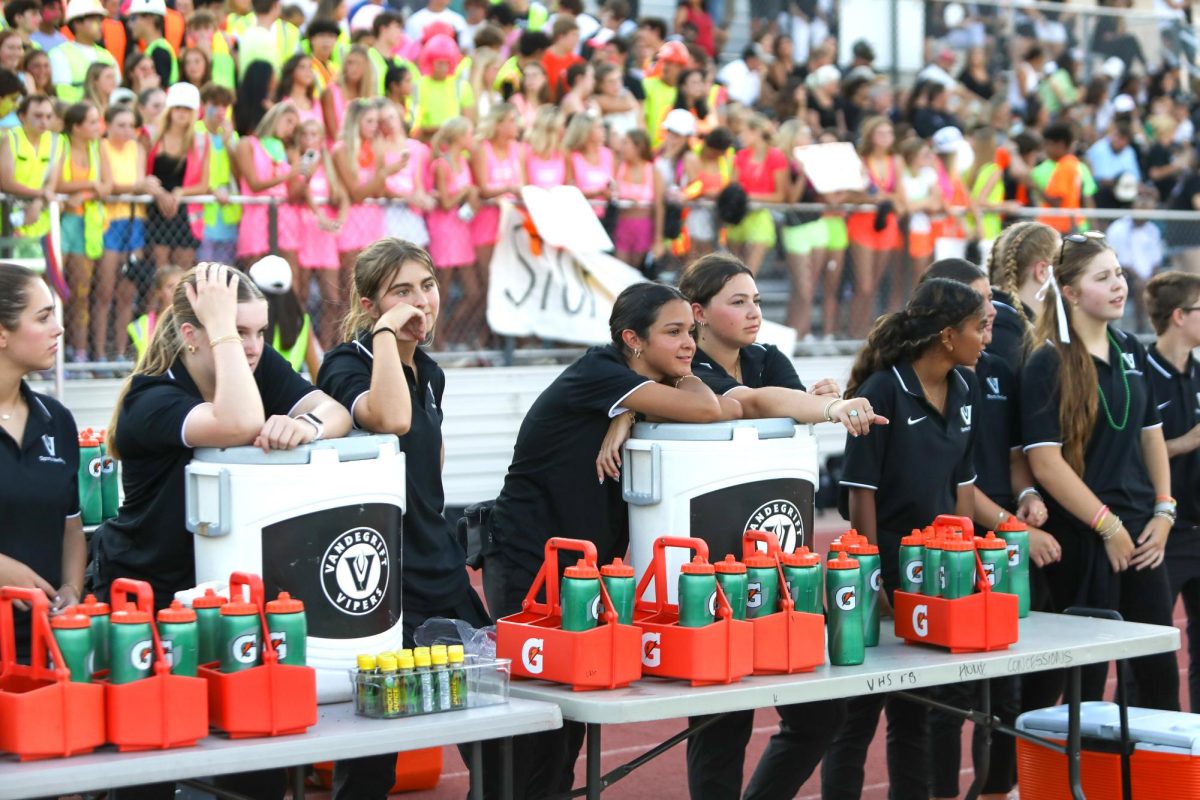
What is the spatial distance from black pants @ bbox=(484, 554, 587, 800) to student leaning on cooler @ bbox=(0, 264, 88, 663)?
3.69 ft

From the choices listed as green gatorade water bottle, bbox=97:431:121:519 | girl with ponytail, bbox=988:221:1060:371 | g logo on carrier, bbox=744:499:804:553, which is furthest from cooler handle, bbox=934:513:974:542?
green gatorade water bottle, bbox=97:431:121:519

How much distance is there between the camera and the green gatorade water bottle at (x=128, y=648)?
3.14 metres

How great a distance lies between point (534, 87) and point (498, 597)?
712cm

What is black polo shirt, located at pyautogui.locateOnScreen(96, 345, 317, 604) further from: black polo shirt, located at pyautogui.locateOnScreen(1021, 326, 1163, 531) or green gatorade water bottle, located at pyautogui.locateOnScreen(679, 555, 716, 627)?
black polo shirt, located at pyautogui.locateOnScreen(1021, 326, 1163, 531)

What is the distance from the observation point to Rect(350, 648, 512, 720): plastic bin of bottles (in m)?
3.45

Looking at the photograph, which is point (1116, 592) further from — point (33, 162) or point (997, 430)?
point (33, 162)

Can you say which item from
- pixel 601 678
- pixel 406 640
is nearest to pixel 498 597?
pixel 406 640

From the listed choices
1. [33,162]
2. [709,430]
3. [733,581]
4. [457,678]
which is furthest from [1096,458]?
[33,162]

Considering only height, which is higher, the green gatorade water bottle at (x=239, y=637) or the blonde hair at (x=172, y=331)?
the blonde hair at (x=172, y=331)

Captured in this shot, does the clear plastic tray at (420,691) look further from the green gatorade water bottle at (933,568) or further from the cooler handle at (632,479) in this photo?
the green gatorade water bottle at (933,568)

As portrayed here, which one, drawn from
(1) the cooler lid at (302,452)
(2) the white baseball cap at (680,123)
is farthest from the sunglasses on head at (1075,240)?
(2) the white baseball cap at (680,123)

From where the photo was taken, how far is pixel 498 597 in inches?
177

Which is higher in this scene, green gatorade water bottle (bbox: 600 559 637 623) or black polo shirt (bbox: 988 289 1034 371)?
black polo shirt (bbox: 988 289 1034 371)

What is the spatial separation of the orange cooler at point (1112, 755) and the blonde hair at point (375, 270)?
2332 mm
